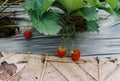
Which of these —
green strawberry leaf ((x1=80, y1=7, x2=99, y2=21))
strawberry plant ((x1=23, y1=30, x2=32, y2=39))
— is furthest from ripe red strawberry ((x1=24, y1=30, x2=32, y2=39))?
green strawberry leaf ((x1=80, y1=7, x2=99, y2=21))

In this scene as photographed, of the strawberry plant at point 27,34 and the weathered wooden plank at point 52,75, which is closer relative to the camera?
the weathered wooden plank at point 52,75

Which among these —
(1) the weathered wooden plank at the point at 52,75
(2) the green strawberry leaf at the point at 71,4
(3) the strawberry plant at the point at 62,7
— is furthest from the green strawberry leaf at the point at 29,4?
(1) the weathered wooden plank at the point at 52,75

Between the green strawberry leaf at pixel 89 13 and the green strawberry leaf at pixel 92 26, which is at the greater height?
the green strawberry leaf at pixel 89 13

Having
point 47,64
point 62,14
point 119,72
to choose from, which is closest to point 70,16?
point 62,14

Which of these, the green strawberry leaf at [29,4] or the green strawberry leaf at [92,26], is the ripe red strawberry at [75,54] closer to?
the green strawberry leaf at [92,26]

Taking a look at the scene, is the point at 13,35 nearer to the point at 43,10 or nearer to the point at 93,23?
the point at 43,10

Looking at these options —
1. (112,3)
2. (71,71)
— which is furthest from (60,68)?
(112,3)

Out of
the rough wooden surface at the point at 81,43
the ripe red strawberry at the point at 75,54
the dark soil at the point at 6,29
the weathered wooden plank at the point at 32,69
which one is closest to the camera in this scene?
the weathered wooden plank at the point at 32,69

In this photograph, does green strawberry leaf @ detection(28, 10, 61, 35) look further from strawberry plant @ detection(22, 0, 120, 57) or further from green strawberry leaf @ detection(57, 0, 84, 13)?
green strawberry leaf @ detection(57, 0, 84, 13)
